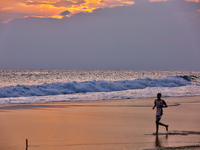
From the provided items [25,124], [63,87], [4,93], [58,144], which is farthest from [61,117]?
[63,87]

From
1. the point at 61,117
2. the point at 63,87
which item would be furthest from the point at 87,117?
the point at 63,87

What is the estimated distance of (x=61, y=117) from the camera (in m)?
13.6

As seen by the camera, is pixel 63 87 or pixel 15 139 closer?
pixel 15 139

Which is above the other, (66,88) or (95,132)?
(66,88)

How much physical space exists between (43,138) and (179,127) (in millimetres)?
5385

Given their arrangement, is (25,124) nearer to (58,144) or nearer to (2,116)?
(2,116)

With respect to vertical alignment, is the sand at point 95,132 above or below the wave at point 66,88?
below

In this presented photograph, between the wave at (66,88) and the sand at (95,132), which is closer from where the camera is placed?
the sand at (95,132)

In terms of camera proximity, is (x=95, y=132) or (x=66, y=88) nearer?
(x=95, y=132)

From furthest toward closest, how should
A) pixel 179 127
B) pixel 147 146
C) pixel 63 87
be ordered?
pixel 63 87 < pixel 179 127 < pixel 147 146

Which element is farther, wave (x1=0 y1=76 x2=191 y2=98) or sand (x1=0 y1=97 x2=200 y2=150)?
Result: wave (x1=0 y1=76 x2=191 y2=98)

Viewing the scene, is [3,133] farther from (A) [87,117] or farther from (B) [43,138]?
(A) [87,117]

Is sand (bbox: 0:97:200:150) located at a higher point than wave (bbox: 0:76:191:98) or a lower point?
lower

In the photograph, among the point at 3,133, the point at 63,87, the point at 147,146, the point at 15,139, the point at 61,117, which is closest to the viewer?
the point at 147,146
